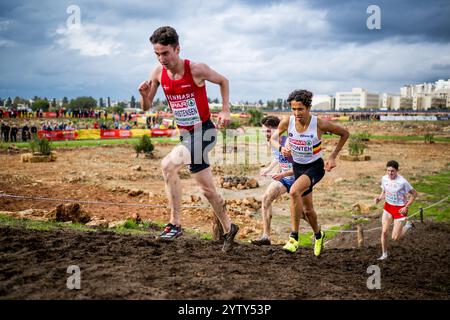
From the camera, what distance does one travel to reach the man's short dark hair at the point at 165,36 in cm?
505

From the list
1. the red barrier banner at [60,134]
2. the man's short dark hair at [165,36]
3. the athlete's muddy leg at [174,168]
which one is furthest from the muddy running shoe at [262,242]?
the red barrier banner at [60,134]

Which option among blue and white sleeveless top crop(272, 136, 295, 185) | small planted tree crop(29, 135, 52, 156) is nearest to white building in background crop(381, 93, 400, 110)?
small planted tree crop(29, 135, 52, 156)

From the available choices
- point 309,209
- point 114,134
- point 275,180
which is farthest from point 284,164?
point 114,134

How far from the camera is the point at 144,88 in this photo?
5379 millimetres

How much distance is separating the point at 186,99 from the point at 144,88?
60 cm

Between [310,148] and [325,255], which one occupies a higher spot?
[310,148]

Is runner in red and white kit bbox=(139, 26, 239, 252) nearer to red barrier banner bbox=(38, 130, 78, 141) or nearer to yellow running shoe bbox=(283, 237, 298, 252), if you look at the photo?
yellow running shoe bbox=(283, 237, 298, 252)

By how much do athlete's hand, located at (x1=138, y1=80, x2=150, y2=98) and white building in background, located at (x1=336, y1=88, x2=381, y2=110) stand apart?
181m

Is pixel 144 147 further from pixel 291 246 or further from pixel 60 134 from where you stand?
pixel 291 246
